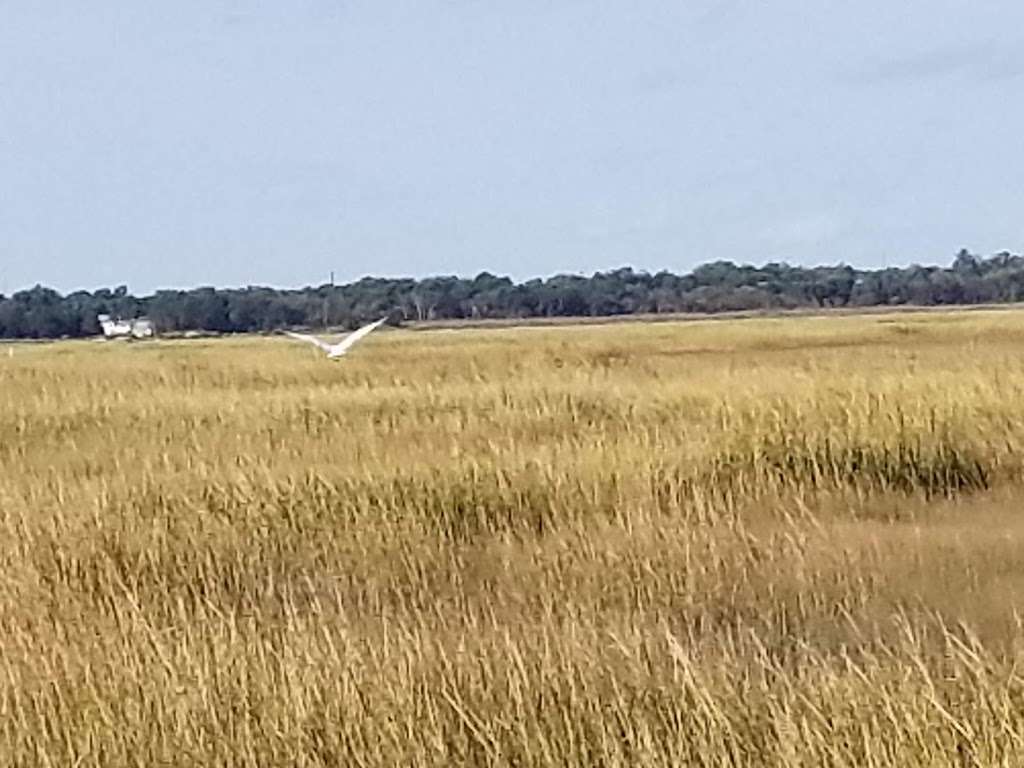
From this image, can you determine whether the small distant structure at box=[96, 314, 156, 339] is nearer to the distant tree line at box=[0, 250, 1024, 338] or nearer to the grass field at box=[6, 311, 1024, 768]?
the distant tree line at box=[0, 250, 1024, 338]

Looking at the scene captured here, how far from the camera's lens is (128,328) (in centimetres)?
9106

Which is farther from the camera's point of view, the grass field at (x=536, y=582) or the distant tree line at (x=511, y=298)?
the distant tree line at (x=511, y=298)

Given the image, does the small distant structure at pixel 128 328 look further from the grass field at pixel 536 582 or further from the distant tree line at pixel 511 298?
the grass field at pixel 536 582

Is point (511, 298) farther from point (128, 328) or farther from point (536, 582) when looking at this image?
point (536, 582)

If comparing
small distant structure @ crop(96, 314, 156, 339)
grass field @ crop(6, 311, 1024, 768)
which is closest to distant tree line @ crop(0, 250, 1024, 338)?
small distant structure @ crop(96, 314, 156, 339)

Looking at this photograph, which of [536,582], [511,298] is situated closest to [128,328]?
[511,298]

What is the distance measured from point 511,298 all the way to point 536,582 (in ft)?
350

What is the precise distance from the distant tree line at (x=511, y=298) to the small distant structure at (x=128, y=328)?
283 cm

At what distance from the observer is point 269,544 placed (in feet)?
30.9

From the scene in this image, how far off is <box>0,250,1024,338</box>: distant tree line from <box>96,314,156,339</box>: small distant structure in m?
2.83

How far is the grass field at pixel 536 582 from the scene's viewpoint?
16.9ft

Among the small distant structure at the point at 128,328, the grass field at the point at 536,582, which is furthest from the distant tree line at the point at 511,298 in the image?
the grass field at the point at 536,582

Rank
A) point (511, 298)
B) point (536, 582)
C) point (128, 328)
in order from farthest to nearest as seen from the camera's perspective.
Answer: point (511, 298), point (128, 328), point (536, 582)

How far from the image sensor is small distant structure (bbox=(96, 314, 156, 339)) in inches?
3492
